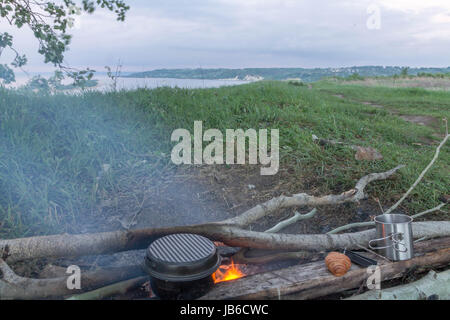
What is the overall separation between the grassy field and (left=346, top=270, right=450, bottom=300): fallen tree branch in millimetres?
1106

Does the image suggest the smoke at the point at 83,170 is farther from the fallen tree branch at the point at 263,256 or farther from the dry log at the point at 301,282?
the dry log at the point at 301,282

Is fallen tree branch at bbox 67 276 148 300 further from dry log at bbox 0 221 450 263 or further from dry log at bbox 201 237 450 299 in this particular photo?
dry log at bbox 201 237 450 299

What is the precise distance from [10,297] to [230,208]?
1.85 metres

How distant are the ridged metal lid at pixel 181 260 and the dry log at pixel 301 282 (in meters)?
0.13

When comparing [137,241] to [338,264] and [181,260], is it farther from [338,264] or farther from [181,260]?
[338,264]

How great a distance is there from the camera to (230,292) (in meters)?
1.72

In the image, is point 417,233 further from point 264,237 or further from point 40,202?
point 40,202

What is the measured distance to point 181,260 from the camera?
1.71 m

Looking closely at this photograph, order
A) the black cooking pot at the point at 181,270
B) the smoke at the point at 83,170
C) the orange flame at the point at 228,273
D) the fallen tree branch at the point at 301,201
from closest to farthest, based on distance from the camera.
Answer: the black cooking pot at the point at 181,270
the orange flame at the point at 228,273
the fallen tree branch at the point at 301,201
the smoke at the point at 83,170

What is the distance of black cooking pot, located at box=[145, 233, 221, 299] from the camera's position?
1.68 meters

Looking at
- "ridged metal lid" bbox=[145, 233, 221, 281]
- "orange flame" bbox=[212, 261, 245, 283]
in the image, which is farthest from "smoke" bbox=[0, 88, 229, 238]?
"ridged metal lid" bbox=[145, 233, 221, 281]

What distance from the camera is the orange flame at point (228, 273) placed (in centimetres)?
196

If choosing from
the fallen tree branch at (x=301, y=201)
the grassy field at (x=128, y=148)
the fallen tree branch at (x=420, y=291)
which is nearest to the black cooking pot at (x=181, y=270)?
the fallen tree branch at (x=301, y=201)
